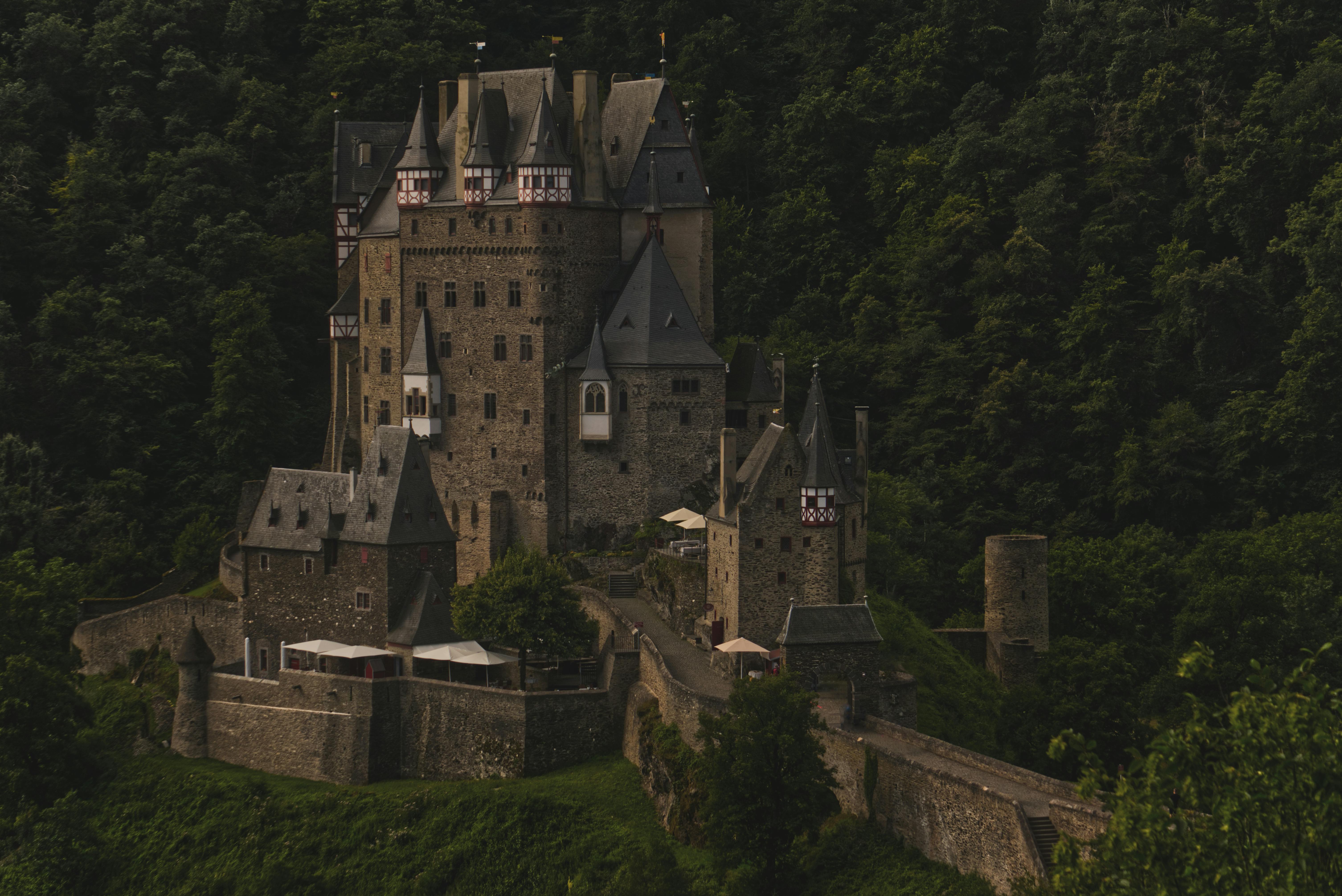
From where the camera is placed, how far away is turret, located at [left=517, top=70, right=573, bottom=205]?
206 ft

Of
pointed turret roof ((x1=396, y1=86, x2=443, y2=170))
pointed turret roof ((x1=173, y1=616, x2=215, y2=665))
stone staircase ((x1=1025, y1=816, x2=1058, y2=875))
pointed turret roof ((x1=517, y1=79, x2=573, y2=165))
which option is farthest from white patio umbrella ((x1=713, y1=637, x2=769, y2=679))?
pointed turret roof ((x1=396, y1=86, x2=443, y2=170))

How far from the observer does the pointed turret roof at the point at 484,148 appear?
208 ft

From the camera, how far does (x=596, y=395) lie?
62.8 metres

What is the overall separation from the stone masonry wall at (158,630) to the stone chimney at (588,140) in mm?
16464

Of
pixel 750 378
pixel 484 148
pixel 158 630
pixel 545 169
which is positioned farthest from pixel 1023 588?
pixel 158 630

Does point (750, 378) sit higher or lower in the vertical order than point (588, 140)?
lower

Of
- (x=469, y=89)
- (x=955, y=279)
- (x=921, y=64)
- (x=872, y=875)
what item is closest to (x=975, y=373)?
(x=955, y=279)

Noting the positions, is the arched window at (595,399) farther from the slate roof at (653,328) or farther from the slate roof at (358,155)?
the slate roof at (358,155)

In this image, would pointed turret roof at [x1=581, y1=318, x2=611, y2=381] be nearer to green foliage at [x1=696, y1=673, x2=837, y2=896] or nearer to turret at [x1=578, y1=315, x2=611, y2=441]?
turret at [x1=578, y1=315, x2=611, y2=441]

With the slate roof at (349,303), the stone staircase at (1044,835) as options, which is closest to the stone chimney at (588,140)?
the slate roof at (349,303)

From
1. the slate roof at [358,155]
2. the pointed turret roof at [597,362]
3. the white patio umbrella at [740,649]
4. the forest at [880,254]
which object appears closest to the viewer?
the white patio umbrella at [740,649]

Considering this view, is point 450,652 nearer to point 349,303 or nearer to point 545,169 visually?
point 545,169

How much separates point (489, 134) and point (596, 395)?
28.8ft

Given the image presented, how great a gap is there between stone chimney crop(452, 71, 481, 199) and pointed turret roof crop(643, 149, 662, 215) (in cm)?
557
